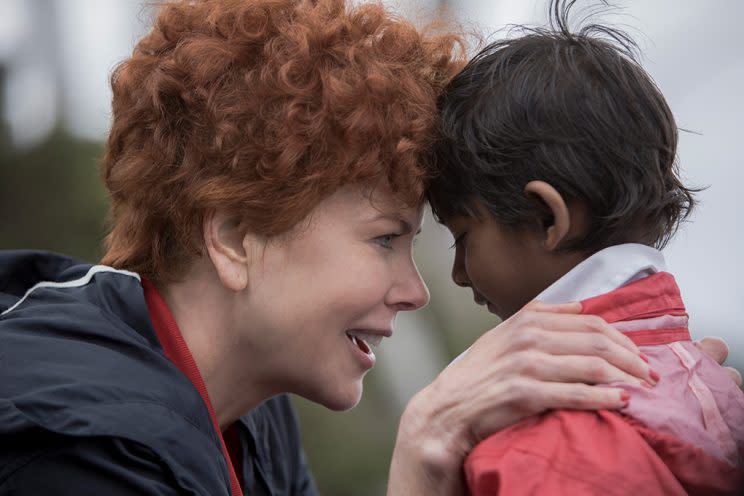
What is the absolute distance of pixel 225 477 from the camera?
203 cm

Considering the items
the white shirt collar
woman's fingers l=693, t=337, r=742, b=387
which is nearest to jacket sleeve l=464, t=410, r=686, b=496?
the white shirt collar

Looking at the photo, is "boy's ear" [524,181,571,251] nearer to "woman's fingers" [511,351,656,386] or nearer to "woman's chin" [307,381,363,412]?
"woman's fingers" [511,351,656,386]

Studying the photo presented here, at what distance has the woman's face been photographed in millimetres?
2123

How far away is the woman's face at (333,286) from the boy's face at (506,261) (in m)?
0.19

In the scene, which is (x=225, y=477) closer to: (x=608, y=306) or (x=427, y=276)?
(x=608, y=306)

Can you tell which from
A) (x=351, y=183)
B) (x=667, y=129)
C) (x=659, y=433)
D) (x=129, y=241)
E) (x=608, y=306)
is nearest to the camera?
(x=659, y=433)

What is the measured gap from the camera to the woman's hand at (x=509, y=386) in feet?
5.41

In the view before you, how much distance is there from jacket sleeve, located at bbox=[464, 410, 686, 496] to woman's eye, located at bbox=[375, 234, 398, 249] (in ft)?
2.19

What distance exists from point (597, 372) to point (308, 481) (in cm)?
140

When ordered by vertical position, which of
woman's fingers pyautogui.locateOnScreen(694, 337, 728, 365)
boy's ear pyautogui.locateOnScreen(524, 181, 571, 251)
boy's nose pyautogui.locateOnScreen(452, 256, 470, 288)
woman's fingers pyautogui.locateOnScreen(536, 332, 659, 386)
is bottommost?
woman's fingers pyautogui.locateOnScreen(694, 337, 728, 365)

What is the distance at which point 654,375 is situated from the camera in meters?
1.67

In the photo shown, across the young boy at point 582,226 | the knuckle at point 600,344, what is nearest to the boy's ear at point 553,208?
the young boy at point 582,226

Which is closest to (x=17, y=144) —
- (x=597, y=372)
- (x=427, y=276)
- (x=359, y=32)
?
(x=427, y=276)

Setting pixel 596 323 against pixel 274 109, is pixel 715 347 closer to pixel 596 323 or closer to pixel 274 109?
pixel 596 323
